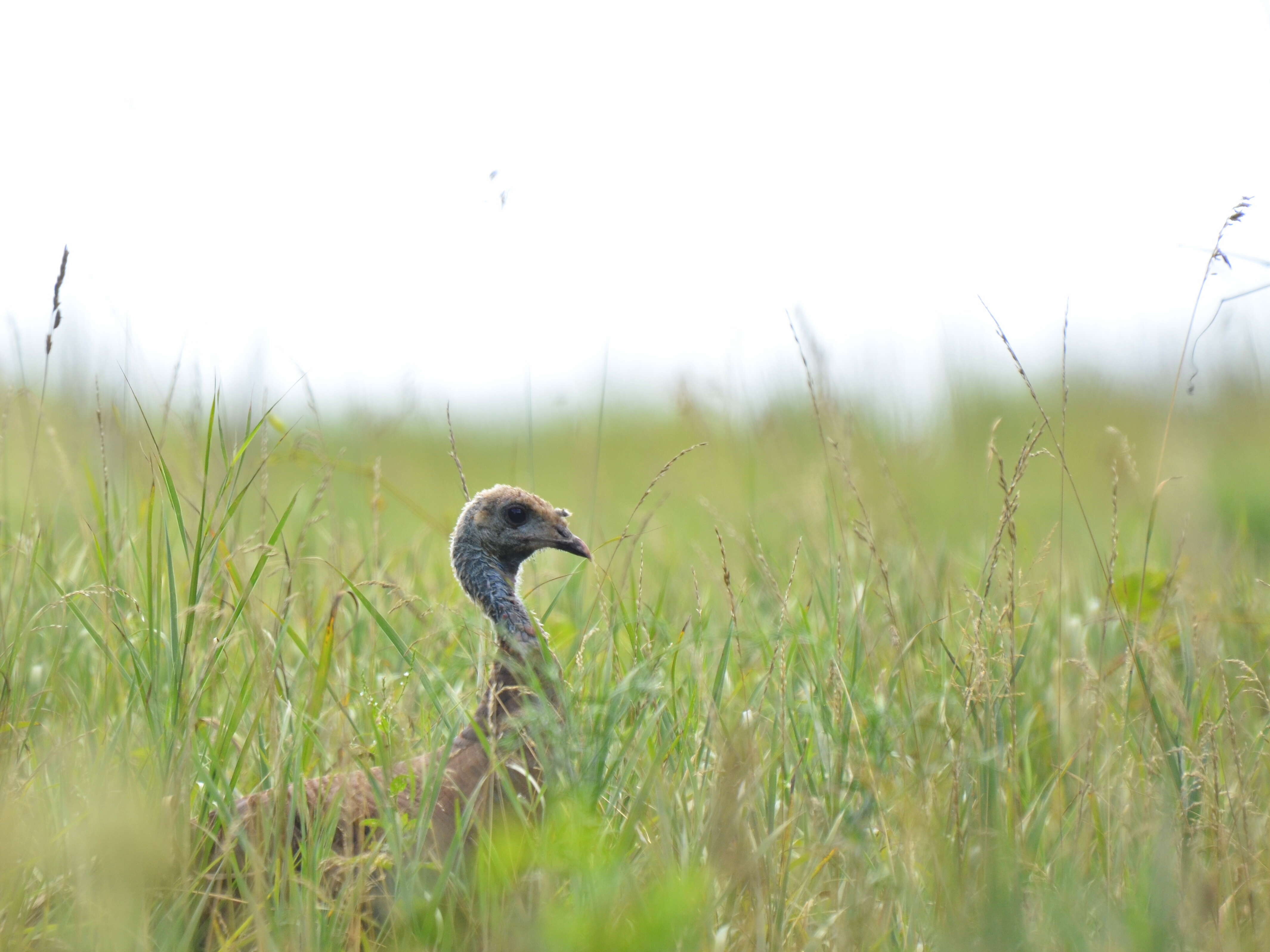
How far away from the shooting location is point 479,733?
228 cm

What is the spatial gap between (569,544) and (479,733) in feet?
3.69

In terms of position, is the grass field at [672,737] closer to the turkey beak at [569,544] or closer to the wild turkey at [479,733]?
the wild turkey at [479,733]

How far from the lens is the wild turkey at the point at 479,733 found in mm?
2260

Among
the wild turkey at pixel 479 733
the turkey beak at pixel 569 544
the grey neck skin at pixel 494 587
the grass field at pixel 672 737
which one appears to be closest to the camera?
the grass field at pixel 672 737

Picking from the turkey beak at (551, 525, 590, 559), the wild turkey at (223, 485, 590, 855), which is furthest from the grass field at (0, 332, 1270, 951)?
the turkey beak at (551, 525, 590, 559)

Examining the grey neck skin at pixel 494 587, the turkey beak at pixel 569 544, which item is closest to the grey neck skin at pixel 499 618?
the grey neck skin at pixel 494 587

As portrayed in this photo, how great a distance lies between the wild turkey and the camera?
2260 millimetres

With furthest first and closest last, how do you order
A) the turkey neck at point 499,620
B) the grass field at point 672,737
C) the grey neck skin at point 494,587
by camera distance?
the grey neck skin at point 494,587 → the turkey neck at point 499,620 → the grass field at point 672,737

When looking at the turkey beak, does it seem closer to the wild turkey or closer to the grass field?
the wild turkey

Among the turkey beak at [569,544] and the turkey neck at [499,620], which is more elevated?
→ the turkey beak at [569,544]

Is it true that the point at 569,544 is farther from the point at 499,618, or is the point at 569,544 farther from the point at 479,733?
the point at 479,733

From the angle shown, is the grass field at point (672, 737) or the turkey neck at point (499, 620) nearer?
the grass field at point (672, 737)

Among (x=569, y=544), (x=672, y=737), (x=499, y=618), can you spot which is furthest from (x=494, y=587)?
(x=672, y=737)

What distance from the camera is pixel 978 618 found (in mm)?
2543
